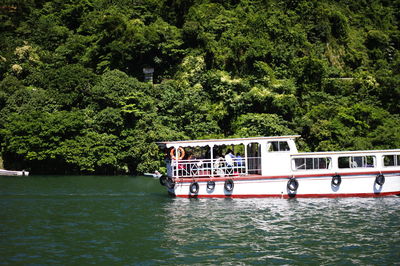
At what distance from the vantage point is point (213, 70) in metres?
45.2

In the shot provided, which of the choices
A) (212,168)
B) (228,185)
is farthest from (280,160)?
(212,168)

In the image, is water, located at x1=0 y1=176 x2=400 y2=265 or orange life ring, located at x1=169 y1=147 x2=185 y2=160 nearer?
water, located at x1=0 y1=176 x2=400 y2=265

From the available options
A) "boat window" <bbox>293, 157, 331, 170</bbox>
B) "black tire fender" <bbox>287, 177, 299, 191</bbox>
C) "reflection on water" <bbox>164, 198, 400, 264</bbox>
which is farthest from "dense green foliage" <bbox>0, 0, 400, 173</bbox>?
"reflection on water" <bbox>164, 198, 400, 264</bbox>

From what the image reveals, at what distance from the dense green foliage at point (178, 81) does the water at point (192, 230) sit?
611 inches

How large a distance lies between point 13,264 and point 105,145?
27953 millimetres

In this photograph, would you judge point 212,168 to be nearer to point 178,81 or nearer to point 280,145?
point 280,145

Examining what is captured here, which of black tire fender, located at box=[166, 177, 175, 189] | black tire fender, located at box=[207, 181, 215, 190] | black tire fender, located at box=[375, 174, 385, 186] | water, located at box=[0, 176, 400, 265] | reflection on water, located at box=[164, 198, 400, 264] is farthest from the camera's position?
black tire fender, located at box=[166, 177, 175, 189]

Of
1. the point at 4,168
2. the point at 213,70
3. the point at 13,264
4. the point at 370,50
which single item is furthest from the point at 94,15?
the point at 13,264

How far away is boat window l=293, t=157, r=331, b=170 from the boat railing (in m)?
2.37

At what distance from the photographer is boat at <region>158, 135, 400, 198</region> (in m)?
24.0

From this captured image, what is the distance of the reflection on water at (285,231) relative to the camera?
13508mm

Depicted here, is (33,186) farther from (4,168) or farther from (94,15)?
(94,15)

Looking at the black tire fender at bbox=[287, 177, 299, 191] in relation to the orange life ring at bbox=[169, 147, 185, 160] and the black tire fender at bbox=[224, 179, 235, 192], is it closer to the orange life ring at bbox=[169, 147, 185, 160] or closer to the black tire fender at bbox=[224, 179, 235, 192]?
the black tire fender at bbox=[224, 179, 235, 192]

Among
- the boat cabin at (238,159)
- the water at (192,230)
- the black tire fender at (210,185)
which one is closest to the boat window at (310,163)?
the boat cabin at (238,159)
